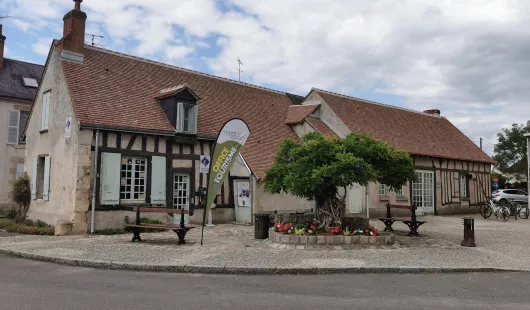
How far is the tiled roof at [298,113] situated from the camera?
19.9 m

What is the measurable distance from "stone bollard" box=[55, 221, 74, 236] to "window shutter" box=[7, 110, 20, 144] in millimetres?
9812

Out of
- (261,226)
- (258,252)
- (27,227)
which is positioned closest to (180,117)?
(261,226)

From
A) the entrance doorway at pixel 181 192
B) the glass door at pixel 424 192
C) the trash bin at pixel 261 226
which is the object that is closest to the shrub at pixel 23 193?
the entrance doorway at pixel 181 192

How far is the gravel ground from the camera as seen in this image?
7.91m

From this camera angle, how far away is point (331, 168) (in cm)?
950

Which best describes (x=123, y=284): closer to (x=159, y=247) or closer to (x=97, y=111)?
(x=159, y=247)

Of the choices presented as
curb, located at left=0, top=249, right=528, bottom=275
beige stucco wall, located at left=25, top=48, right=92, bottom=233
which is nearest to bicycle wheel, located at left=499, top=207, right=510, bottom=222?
curb, located at left=0, top=249, right=528, bottom=275

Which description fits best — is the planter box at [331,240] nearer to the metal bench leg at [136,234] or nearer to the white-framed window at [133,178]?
the metal bench leg at [136,234]

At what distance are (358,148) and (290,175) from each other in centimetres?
182

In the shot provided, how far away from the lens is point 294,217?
11984 mm

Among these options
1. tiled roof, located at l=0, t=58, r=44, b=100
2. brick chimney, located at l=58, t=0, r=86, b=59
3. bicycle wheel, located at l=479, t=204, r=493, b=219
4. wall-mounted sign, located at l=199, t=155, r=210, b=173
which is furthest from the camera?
tiled roof, located at l=0, t=58, r=44, b=100

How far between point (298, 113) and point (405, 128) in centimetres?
671

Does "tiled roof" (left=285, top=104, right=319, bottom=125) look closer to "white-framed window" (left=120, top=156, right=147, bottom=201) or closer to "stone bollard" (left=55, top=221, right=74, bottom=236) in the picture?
"white-framed window" (left=120, top=156, right=147, bottom=201)

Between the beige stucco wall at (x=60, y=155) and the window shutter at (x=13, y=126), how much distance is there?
425 cm
